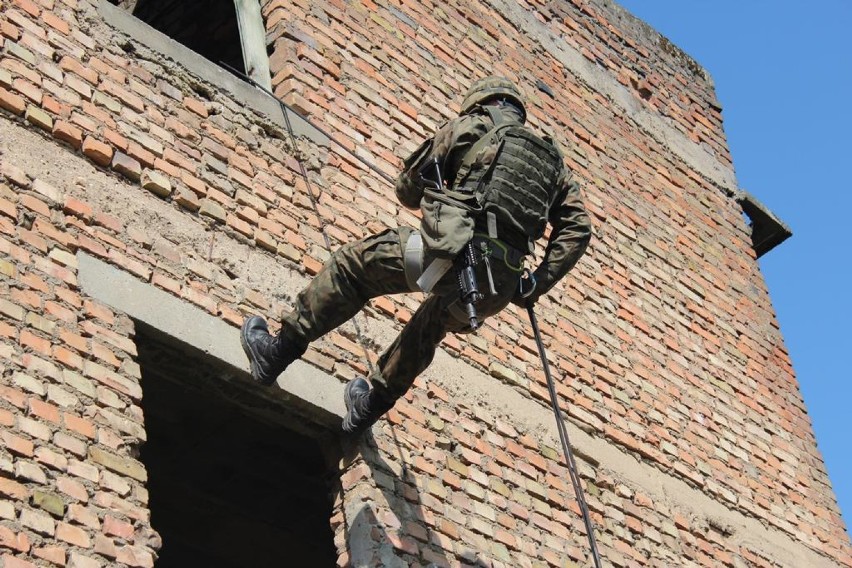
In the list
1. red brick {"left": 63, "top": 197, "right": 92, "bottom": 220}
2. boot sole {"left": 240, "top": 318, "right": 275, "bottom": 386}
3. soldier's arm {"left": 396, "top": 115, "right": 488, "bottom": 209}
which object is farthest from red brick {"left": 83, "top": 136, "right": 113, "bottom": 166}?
soldier's arm {"left": 396, "top": 115, "right": 488, "bottom": 209}

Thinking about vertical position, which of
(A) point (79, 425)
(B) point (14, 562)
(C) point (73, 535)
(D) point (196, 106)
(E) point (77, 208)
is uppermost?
(D) point (196, 106)

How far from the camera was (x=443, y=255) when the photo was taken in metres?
5.64

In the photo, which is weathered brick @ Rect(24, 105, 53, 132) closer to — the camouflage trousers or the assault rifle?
the camouflage trousers

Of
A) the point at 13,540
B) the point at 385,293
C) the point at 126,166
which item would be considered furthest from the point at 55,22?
the point at 13,540

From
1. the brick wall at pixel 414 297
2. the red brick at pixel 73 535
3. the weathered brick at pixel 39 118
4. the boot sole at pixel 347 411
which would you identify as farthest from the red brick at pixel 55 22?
the red brick at pixel 73 535

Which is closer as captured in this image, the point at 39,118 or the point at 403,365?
the point at 39,118

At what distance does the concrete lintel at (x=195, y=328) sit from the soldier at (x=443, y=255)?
0.08m

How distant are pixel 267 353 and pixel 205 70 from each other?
1.67 metres

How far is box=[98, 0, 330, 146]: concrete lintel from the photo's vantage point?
6.71 meters

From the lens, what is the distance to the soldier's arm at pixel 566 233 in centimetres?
629

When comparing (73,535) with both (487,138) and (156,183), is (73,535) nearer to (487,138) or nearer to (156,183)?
(156,183)

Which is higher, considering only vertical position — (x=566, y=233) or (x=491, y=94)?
(x=491, y=94)

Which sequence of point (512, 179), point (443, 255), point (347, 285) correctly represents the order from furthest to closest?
point (347, 285) → point (512, 179) → point (443, 255)

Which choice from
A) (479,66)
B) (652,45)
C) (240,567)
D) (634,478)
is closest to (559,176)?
(634,478)
